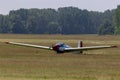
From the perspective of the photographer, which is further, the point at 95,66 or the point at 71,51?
the point at 71,51

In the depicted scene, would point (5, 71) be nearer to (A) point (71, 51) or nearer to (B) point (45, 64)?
(B) point (45, 64)

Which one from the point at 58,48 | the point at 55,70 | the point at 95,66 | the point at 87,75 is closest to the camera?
Answer: the point at 87,75

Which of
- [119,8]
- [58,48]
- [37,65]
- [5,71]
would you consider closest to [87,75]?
[5,71]

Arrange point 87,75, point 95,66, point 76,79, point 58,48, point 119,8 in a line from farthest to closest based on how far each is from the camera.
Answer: point 119,8, point 58,48, point 95,66, point 87,75, point 76,79

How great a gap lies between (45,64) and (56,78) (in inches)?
329

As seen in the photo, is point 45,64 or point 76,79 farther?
point 45,64

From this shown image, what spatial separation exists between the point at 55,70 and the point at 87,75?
3048mm

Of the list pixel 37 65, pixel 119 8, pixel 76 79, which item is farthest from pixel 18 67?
pixel 119 8

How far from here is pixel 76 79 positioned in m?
27.0

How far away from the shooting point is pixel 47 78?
89.6 feet

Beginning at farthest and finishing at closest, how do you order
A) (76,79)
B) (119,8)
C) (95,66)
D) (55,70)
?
(119,8), (95,66), (55,70), (76,79)

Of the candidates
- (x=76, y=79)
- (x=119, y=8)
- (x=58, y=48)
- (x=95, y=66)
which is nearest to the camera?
(x=76, y=79)

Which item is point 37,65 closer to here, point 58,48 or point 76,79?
point 76,79

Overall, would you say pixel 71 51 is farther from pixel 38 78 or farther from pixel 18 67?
pixel 38 78
